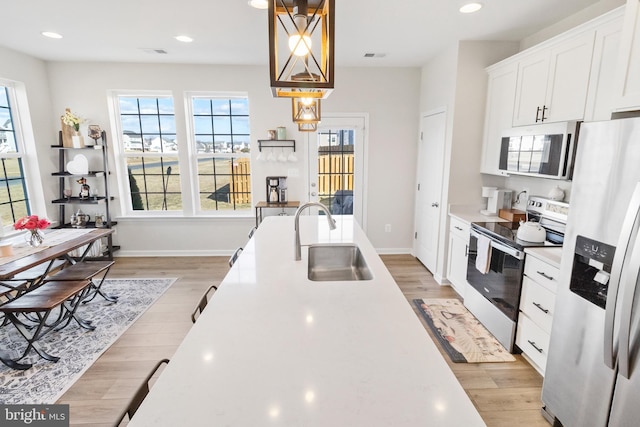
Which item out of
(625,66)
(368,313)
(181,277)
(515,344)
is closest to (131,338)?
(181,277)

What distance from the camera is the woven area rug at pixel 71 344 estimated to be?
2162 mm

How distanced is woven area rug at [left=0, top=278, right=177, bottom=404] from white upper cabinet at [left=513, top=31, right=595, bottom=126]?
13.4 feet

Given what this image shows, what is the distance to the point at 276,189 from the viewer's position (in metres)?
4.66

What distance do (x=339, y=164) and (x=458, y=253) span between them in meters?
2.14

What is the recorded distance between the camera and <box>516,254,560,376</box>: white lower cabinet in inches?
83.9

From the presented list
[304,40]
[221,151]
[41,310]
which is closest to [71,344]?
[41,310]

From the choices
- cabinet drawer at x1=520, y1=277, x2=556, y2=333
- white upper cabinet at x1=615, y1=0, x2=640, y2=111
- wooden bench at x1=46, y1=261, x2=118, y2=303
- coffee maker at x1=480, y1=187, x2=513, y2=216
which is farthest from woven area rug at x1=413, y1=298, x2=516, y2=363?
wooden bench at x1=46, y1=261, x2=118, y2=303

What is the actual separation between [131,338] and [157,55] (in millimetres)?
3312

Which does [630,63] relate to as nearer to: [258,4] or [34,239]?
[258,4]

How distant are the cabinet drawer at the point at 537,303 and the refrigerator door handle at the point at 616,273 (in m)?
0.64

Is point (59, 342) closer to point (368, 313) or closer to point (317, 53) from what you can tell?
point (368, 313)

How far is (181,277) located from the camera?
4.08 meters

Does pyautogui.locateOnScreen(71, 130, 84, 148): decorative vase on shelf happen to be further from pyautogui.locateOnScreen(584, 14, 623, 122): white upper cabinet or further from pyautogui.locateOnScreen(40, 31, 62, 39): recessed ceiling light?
pyautogui.locateOnScreen(584, 14, 623, 122): white upper cabinet

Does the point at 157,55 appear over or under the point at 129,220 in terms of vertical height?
over
